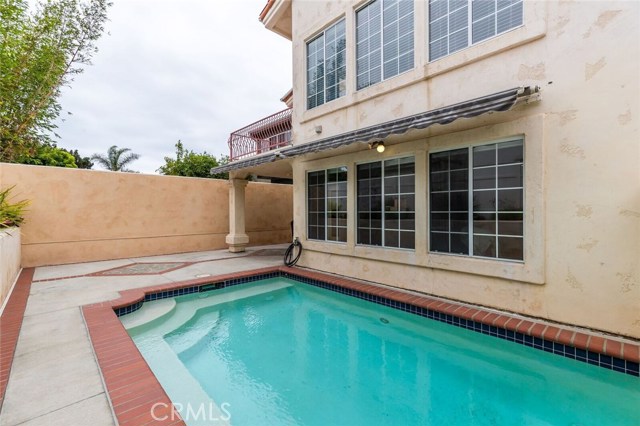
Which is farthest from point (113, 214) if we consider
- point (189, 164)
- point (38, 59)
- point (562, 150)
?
point (189, 164)

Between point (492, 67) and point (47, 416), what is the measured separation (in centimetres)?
984

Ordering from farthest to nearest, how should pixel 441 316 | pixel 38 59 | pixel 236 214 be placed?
1. pixel 236 214
2. pixel 38 59
3. pixel 441 316

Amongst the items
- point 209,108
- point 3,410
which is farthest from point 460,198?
point 209,108

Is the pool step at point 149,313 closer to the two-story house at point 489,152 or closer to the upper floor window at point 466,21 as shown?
the two-story house at point 489,152

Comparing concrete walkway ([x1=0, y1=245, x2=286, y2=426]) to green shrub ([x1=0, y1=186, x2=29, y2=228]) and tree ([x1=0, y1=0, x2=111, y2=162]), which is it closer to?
green shrub ([x1=0, y1=186, x2=29, y2=228])

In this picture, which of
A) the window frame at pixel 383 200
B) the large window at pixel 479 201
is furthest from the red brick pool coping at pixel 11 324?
the large window at pixel 479 201

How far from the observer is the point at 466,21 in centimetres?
712

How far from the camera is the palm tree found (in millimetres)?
37406

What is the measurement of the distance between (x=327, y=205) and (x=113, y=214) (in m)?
10.9

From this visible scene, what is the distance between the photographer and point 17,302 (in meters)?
7.05

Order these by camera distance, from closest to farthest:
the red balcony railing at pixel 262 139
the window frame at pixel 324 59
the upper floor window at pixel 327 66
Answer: the window frame at pixel 324 59
the upper floor window at pixel 327 66
the red balcony railing at pixel 262 139

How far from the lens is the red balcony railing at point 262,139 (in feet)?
48.3

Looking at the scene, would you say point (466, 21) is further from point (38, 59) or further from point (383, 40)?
point (38, 59)

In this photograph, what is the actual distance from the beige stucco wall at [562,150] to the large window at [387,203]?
51 centimetres
